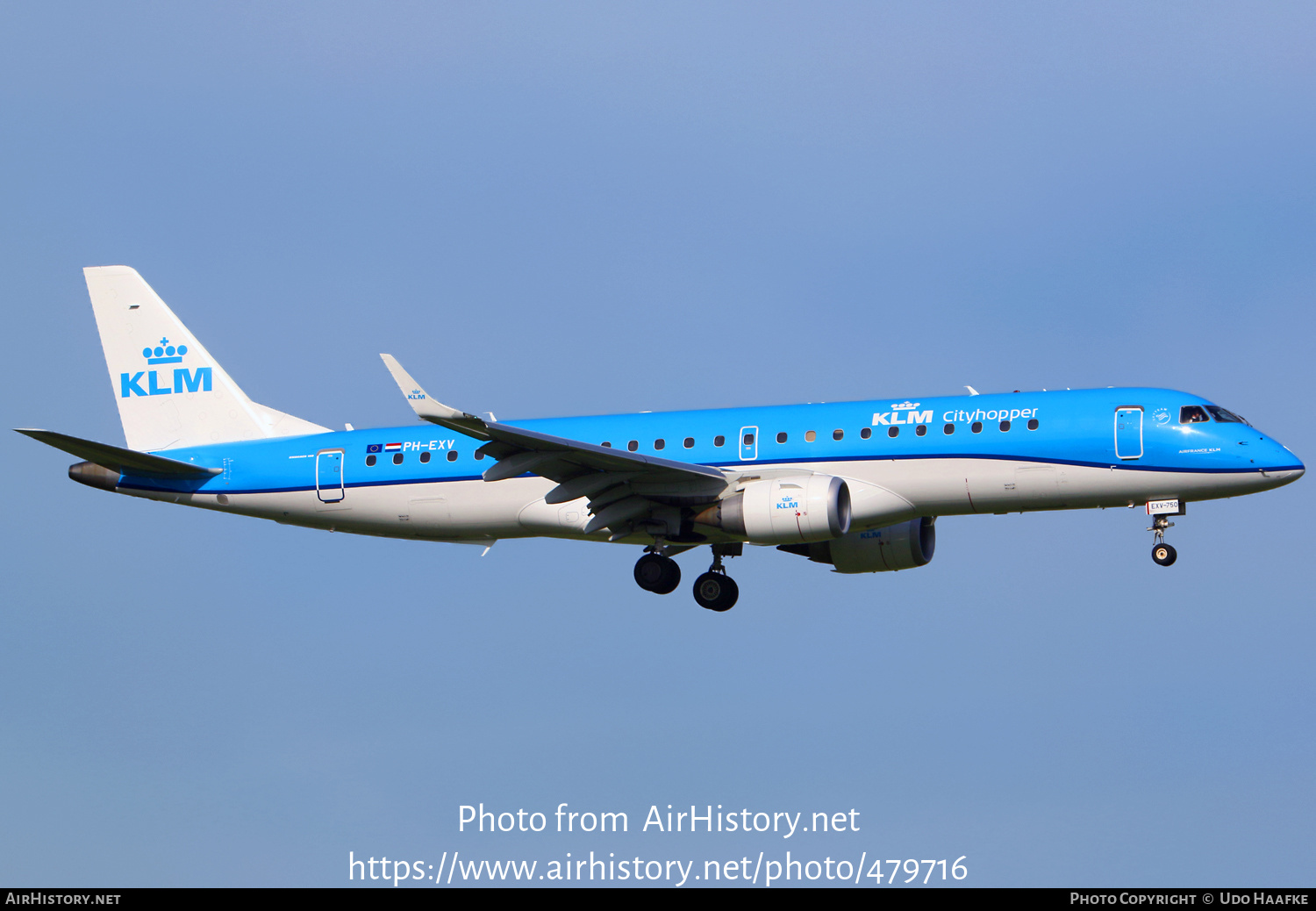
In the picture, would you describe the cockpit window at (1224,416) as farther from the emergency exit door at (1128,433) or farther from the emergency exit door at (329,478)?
the emergency exit door at (329,478)

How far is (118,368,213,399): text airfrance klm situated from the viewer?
41.8 metres

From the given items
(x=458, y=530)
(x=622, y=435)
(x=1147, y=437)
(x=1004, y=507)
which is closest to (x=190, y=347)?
(x=458, y=530)

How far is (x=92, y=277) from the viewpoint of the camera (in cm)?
4300

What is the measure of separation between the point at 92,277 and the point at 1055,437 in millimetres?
26103

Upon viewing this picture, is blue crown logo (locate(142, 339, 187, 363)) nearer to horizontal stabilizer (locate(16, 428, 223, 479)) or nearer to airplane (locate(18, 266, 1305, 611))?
airplane (locate(18, 266, 1305, 611))

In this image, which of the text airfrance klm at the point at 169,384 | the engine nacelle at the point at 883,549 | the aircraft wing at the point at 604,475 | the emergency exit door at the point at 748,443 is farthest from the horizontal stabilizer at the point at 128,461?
the engine nacelle at the point at 883,549

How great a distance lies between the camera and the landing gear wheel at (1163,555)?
33875mm

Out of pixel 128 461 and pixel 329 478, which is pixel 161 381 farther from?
pixel 329 478

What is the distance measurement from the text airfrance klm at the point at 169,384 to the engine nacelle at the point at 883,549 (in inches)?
629

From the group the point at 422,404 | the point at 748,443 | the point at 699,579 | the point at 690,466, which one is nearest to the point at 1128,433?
the point at 748,443

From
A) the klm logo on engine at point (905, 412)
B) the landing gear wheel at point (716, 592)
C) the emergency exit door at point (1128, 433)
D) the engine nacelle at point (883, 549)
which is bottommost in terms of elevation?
the landing gear wheel at point (716, 592)

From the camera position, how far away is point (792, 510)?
A: 3378 cm

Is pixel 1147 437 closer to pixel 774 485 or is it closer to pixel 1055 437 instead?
pixel 1055 437

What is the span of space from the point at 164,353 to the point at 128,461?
15.5 feet
